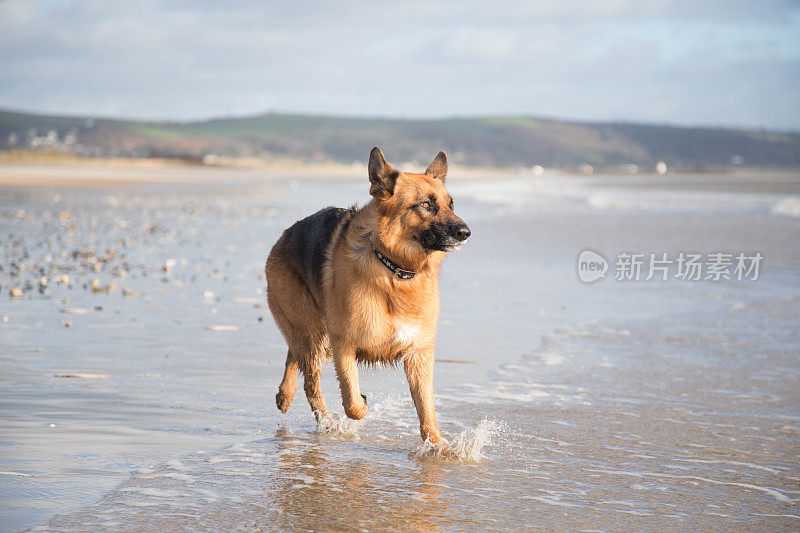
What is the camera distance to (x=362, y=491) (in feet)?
14.8

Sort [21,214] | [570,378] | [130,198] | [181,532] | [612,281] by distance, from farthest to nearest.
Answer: [130,198] < [21,214] < [612,281] < [570,378] < [181,532]

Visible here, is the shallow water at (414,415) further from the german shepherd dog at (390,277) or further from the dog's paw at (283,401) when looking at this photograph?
the german shepherd dog at (390,277)

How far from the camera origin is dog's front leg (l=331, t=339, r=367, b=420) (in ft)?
17.5

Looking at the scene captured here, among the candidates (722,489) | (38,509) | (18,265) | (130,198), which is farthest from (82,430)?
(130,198)

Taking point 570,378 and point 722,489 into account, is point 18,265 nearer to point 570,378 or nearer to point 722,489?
point 570,378

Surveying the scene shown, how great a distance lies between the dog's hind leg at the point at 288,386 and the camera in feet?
19.7

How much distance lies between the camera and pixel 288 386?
6074 mm

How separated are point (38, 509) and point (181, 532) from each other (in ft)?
2.46

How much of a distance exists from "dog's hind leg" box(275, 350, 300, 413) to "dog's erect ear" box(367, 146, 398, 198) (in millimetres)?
1654

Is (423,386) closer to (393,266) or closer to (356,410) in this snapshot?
(356,410)

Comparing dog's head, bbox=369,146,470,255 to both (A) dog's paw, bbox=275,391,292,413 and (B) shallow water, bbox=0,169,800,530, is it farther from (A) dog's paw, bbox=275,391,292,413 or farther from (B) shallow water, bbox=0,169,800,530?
(A) dog's paw, bbox=275,391,292,413

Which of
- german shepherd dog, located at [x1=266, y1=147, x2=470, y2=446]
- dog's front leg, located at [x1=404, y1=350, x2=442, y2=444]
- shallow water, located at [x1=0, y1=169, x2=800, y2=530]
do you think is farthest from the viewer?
dog's front leg, located at [x1=404, y1=350, x2=442, y2=444]

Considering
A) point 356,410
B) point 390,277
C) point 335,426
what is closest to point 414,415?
point 335,426

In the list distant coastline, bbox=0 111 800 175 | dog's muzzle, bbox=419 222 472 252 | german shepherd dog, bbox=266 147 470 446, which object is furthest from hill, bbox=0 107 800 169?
dog's muzzle, bbox=419 222 472 252
